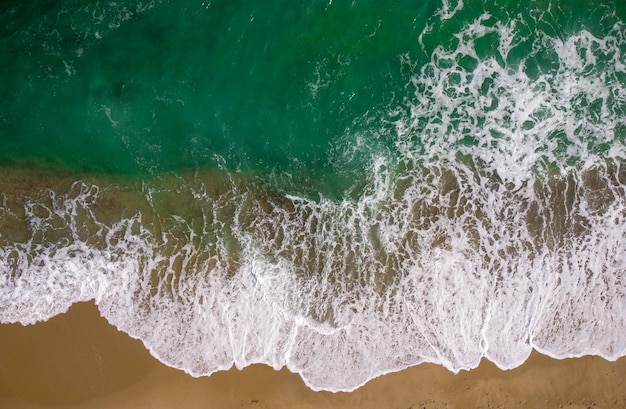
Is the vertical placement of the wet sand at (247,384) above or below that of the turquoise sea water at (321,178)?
below

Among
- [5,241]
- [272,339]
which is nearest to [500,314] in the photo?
[272,339]

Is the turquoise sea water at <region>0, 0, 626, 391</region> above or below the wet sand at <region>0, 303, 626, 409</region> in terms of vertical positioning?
above

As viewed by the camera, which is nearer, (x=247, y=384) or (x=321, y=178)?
(x=247, y=384)

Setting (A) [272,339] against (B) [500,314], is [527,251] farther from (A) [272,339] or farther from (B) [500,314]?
(A) [272,339]

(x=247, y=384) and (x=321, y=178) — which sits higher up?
(x=321, y=178)
